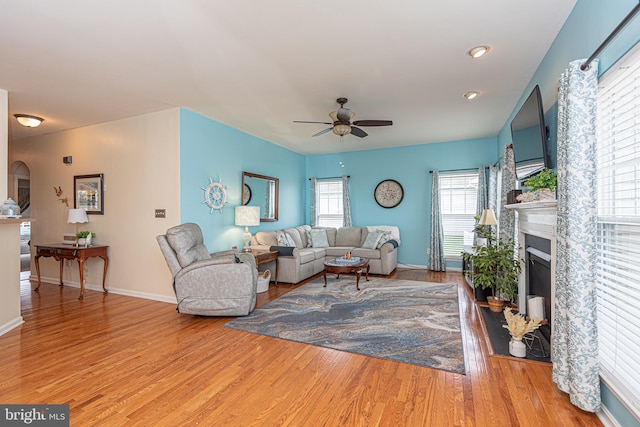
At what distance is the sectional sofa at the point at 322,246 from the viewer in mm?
5246

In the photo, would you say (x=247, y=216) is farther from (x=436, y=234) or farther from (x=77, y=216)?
(x=436, y=234)

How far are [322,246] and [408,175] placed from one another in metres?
2.44

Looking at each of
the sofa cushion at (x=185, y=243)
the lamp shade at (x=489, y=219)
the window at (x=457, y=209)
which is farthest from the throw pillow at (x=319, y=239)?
the lamp shade at (x=489, y=219)

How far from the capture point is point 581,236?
1.81 meters

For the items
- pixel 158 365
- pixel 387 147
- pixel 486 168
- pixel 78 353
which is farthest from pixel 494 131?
pixel 78 353

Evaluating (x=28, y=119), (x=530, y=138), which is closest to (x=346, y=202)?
(x=530, y=138)

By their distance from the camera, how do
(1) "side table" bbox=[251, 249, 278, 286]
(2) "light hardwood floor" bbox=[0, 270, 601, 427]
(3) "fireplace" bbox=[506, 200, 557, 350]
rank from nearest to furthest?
(2) "light hardwood floor" bbox=[0, 270, 601, 427]
(3) "fireplace" bbox=[506, 200, 557, 350]
(1) "side table" bbox=[251, 249, 278, 286]

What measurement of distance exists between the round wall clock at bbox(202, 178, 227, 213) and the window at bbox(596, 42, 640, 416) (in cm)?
434

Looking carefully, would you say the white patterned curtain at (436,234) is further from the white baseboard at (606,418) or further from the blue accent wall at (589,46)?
the white baseboard at (606,418)

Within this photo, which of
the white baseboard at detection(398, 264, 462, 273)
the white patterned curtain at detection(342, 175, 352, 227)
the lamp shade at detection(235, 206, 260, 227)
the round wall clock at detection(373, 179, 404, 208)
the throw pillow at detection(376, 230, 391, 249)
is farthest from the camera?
the white patterned curtain at detection(342, 175, 352, 227)

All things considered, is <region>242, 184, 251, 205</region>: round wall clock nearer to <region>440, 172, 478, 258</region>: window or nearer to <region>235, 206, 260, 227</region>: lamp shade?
<region>235, 206, 260, 227</region>: lamp shade

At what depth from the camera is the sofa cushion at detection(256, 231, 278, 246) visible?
5676 millimetres

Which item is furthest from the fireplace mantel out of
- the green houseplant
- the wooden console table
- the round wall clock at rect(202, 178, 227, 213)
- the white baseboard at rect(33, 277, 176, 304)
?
the wooden console table

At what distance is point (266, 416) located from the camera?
185cm
